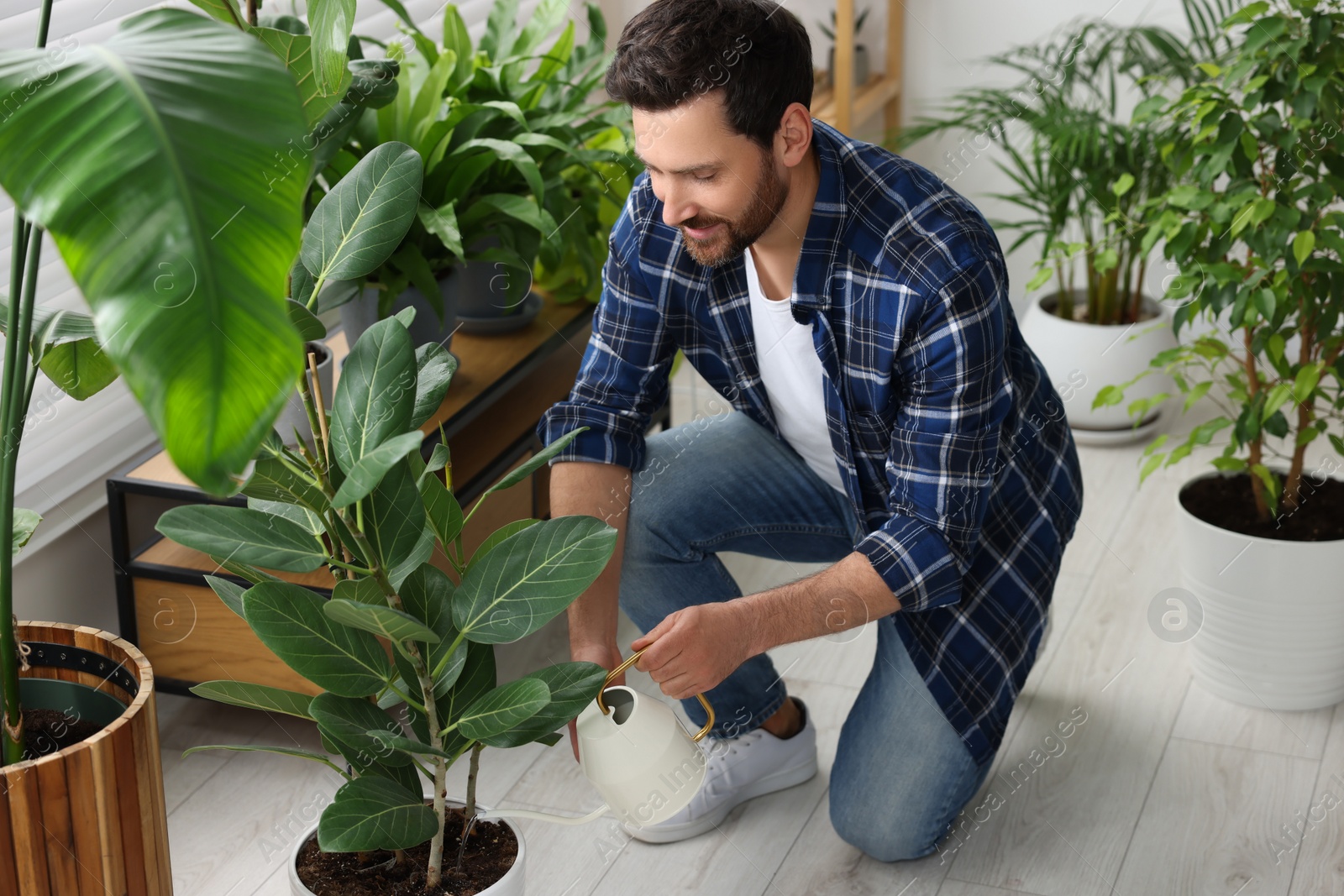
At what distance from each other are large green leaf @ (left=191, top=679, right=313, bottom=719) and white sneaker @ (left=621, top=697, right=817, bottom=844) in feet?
2.11

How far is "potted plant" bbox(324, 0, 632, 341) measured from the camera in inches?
71.2

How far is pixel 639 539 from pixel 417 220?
0.56m

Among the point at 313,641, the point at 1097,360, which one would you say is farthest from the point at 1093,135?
the point at 313,641

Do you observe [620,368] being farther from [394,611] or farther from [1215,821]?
[1215,821]

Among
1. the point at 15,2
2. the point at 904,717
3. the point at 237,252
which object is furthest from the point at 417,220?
the point at 237,252

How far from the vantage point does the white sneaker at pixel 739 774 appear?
1.60 m

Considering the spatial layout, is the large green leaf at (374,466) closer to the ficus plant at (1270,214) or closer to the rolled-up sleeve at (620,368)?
the rolled-up sleeve at (620,368)

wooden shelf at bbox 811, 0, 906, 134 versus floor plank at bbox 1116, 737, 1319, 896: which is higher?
wooden shelf at bbox 811, 0, 906, 134

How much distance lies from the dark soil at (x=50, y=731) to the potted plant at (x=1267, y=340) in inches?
52.3

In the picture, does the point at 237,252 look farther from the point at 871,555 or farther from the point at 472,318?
the point at 472,318

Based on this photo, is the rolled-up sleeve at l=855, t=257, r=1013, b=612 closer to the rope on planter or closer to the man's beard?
the man's beard

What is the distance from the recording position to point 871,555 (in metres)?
1.37

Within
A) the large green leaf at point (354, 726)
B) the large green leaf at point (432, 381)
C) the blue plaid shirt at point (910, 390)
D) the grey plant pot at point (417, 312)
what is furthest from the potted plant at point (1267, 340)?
the large green leaf at point (354, 726)

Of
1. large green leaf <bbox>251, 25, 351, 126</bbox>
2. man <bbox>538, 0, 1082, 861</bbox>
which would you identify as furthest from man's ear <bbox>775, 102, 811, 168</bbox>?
large green leaf <bbox>251, 25, 351, 126</bbox>
